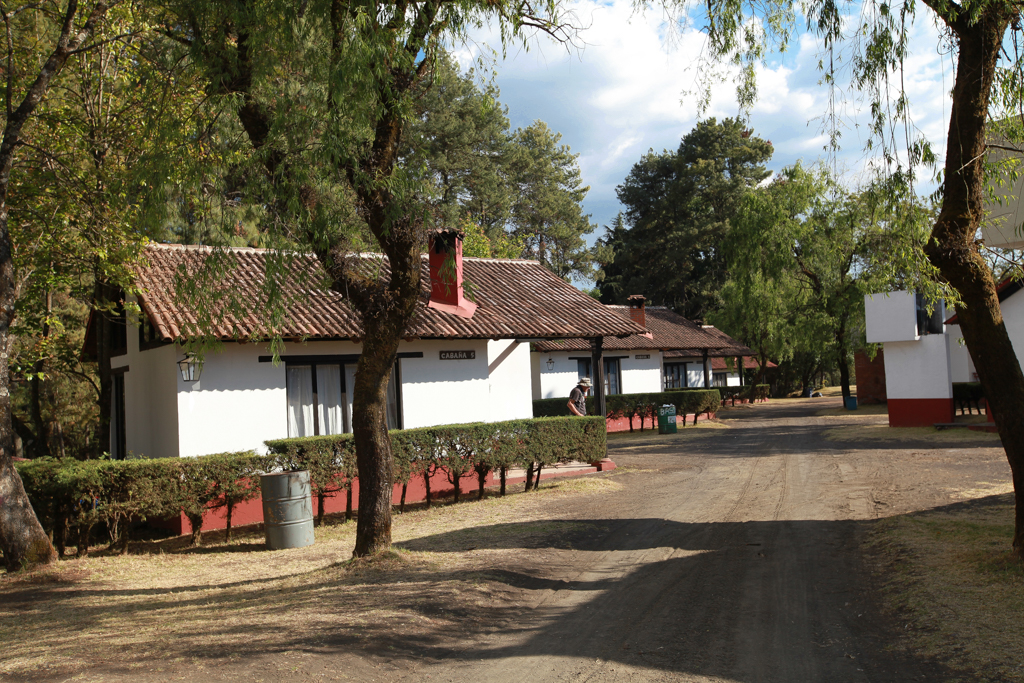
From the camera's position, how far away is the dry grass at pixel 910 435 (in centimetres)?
1809

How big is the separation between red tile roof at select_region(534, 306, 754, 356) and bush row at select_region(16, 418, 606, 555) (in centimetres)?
1476

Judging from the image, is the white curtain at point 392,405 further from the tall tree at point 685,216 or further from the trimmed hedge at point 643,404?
the tall tree at point 685,216

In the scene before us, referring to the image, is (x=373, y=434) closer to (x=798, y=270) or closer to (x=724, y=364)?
(x=798, y=270)

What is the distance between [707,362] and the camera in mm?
38938

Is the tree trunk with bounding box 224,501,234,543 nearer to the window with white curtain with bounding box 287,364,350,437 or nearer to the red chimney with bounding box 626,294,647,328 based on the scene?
the window with white curtain with bounding box 287,364,350,437

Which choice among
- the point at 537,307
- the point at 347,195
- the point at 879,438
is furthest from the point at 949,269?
the point at 879,438

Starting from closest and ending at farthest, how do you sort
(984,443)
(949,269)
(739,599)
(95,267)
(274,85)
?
(739,599)
(949,269)
(274,85)
(95,267)
(984,443)

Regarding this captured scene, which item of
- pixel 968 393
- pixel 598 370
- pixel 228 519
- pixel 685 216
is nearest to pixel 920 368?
pixel 968 393

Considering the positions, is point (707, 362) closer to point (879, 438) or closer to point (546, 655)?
point (879, 438)

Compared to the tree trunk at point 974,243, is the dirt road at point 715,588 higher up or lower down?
lower down

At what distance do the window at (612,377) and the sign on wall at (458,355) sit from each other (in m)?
15.7

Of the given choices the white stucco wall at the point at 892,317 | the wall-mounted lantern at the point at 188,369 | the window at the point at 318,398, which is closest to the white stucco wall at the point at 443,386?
the window at the point at 318,398

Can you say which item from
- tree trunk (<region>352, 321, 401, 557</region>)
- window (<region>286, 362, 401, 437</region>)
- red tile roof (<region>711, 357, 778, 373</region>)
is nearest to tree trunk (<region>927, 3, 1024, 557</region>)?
tree trunk (<region>352, 321, 401, 557</region>)

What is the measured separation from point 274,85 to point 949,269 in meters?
7.29
